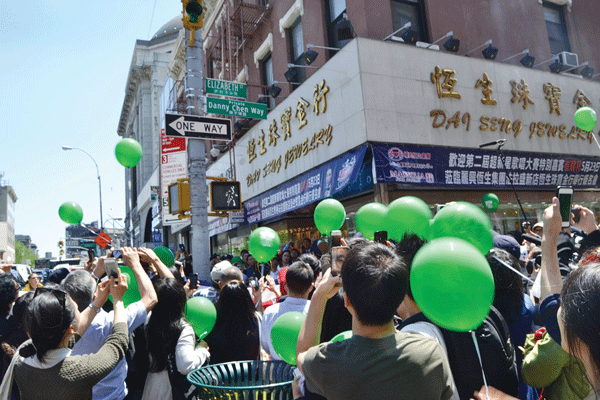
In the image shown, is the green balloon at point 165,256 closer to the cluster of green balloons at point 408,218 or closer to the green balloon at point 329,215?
the green balloon at point 329,215

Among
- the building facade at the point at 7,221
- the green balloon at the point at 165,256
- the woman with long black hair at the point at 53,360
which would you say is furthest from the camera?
the building facade at the point at 7,221

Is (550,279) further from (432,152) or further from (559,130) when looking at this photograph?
(559,130)

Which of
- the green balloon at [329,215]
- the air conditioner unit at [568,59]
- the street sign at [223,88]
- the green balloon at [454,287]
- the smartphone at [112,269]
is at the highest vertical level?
the air conditioner unit at [568,59]

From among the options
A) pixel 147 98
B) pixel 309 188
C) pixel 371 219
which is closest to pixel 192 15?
pixel 371 219

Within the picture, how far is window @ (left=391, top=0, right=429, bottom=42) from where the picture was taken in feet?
37.9

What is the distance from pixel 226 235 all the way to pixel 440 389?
63.7 feet

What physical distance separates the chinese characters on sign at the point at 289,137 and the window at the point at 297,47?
1388mm

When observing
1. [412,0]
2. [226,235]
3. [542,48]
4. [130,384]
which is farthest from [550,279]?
[226,235]

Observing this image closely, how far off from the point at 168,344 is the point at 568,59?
15350 millimetres

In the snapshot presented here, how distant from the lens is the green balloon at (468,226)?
2.87m

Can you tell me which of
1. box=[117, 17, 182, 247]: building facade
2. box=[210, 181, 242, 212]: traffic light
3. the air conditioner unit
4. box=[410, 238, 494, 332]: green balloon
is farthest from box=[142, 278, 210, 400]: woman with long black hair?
box=[117, 17, 182, 247]: building facade

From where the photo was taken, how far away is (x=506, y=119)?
38.7 ft

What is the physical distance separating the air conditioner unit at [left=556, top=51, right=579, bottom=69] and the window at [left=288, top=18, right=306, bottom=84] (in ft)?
27.2

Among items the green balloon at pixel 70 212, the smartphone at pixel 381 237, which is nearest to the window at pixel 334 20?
the green balloon at pixel 70 212
